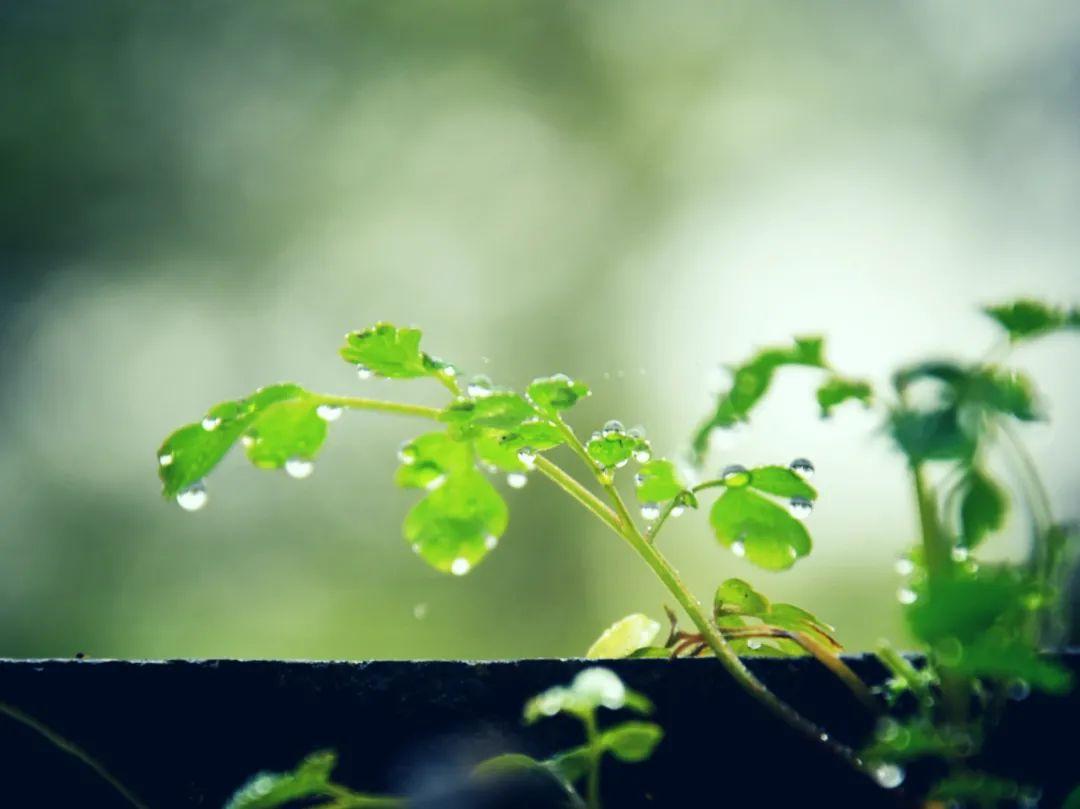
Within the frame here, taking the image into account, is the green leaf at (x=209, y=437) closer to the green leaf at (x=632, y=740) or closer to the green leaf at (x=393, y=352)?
the green leaf at (x=393, y=352)

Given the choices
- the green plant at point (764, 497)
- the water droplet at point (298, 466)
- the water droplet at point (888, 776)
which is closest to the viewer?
the green plant at point (764, 497)

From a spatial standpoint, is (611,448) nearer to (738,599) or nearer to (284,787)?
(738,599)

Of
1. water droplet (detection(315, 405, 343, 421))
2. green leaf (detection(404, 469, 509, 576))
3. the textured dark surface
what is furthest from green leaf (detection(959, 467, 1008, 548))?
water droplet (detection(315, 405, 343, 421))

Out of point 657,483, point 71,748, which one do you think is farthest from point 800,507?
point 71,748

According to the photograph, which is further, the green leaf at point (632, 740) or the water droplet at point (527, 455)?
the water droplet at point (527, 455)

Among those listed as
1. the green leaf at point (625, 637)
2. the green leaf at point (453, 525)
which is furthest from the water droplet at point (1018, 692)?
the green leaf at point (453, 525)

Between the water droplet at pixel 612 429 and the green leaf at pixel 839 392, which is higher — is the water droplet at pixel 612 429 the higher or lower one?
the higher one
